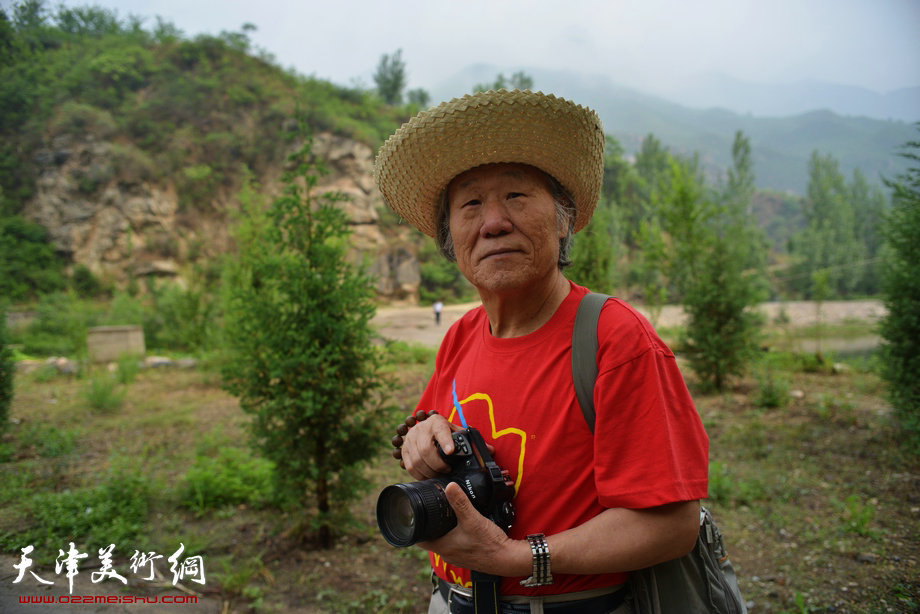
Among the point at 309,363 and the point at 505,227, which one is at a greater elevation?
the point at 505,227

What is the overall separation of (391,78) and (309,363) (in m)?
51.8

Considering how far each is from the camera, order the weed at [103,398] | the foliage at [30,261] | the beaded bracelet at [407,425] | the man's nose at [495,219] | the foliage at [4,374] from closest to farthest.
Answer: the man's nose at [495,219] → the beaded bracelet at [407,425] → the foliage at [4,374] → the weed at [103,398] → the foliage at [30,261]

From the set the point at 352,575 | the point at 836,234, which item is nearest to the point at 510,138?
the point at 352,575

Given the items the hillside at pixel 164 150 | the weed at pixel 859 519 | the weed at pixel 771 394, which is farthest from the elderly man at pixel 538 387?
the hillside at pixel 164 150

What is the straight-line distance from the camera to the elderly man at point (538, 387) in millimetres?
1046

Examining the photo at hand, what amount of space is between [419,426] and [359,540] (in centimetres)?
330

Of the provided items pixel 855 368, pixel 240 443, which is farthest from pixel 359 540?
pixel 855 368

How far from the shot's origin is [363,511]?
15.4ft

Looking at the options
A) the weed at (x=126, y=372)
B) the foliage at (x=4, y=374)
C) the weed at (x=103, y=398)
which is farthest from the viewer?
the weed at (x=126, y=372)

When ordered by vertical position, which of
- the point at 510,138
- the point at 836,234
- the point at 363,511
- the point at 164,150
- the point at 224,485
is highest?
the point at 164,150

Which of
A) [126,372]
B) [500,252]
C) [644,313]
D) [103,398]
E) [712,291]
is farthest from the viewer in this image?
[644,313]

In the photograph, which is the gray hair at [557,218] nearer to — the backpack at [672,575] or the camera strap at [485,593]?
the backpack at [672,575]

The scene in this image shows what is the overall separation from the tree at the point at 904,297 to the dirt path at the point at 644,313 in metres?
12.8

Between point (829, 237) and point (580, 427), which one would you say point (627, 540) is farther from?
point (829, 237)
